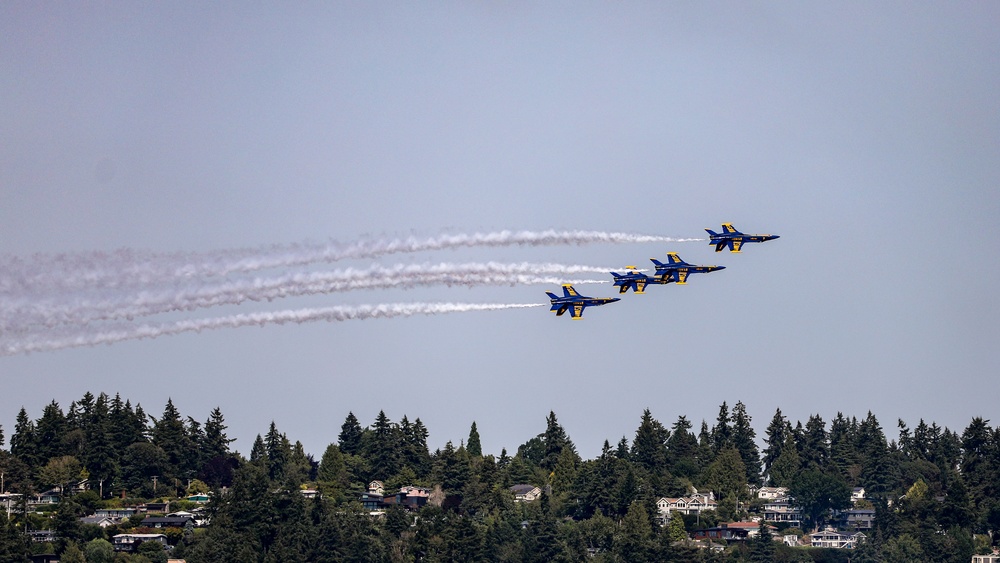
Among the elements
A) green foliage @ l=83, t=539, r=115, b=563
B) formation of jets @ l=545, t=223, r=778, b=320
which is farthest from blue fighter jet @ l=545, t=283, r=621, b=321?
green foliage @ l=83, t=539, r=115, b=563

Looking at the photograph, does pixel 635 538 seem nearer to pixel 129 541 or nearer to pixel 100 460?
pixel 129 541

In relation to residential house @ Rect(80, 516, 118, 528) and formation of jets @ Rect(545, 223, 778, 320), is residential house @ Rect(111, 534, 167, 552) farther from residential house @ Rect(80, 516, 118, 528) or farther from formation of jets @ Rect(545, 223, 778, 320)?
formation of jets @ Rect(545, 223, 778, 320)

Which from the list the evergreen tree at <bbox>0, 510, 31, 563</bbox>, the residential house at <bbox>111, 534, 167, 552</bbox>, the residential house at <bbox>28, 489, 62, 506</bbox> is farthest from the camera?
the residential house at <bbox>28, 489, 62, 506</bbox>

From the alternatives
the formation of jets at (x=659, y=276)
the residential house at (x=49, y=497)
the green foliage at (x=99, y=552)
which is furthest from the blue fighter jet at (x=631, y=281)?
the residential house at (x=49, y=497)

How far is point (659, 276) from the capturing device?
444 ft

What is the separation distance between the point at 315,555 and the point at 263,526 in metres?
5.83

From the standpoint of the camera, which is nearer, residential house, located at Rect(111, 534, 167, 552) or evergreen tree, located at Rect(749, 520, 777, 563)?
residential house, located at Rect(111, 534, 167, 552)

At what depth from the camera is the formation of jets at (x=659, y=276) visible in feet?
440

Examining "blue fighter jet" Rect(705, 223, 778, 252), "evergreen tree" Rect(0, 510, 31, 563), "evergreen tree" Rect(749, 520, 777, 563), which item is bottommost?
"evergreen tree" Rect(749, 520, 777, 563)

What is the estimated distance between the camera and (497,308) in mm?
127000

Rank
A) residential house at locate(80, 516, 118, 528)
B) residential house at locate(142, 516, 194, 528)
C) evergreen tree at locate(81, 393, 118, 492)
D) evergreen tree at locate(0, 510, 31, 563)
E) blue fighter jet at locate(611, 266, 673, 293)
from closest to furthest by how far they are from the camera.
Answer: blue fighter jet at locate(611, 266, 673, 293), evergreen tree at locate(0, 510, 31, 563), residential house at locate(80, 516, 118, 528), residential house at locate(142, 516, 194, 528), evergreen tree at locate(81, 393, 118, 492)

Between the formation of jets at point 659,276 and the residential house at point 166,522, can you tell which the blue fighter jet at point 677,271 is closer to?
the formation of jets at point 659,276

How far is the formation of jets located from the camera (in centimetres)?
13412

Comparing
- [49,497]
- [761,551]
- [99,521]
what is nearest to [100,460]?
[49,497]
